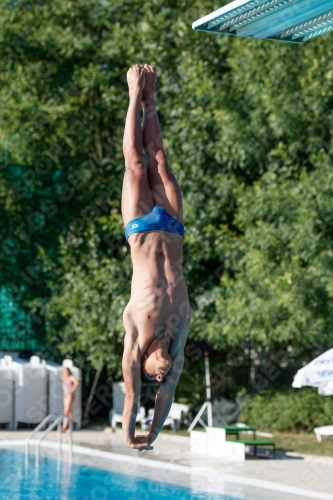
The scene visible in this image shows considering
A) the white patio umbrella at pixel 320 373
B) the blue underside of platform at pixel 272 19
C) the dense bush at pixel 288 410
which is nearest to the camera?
the blue underside of platform at pixel 272 19

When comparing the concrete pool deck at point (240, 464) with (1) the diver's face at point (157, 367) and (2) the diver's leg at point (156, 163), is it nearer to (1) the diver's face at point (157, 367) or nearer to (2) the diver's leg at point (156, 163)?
(1) the diver's face at point (157, 367)

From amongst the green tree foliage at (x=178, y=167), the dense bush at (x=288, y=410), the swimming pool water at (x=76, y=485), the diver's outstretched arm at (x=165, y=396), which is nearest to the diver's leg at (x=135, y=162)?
the diver's outstretched arm at (x=165, y=396)

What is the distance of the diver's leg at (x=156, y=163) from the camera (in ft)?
20.0

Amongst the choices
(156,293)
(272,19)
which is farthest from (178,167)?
(156,293)

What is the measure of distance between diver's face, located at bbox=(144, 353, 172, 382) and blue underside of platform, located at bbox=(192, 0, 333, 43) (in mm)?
2698

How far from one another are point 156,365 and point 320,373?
8008 millimetres

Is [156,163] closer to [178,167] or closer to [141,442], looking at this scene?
[141,442]

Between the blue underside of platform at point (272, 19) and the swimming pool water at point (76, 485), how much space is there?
7.58m

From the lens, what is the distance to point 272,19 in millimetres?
6902

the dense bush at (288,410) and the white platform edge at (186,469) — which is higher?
the dense bush at (288,410)

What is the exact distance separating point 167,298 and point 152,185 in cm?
A: 87

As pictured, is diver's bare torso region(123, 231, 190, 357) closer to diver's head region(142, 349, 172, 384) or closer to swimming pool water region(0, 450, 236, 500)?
diver's head region(142, 349, 172, 384)

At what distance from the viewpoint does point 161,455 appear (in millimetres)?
16828

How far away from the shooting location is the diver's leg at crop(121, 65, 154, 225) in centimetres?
603
